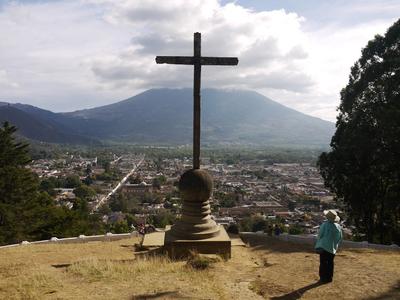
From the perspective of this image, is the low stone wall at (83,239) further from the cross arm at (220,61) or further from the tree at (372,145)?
the tree at (372,145)

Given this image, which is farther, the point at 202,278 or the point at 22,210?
the point at 22,210

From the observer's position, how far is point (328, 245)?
630cm

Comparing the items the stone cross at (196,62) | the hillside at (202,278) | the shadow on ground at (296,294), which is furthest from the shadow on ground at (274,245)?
the shadow on ground at (296,294)

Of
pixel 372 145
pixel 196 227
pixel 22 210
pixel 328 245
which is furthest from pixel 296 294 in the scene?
pixel 22 210

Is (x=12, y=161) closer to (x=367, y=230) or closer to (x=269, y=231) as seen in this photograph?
(x=269, y=231)

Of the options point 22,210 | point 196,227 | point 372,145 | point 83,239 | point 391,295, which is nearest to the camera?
point 391,295

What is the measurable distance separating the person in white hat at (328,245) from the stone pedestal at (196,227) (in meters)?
2.40

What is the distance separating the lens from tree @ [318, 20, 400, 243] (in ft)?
40.1

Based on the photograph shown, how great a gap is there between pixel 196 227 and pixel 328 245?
3.07 meters

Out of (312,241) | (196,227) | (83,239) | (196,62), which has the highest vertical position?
(196,62)

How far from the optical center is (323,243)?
6332 millimetres

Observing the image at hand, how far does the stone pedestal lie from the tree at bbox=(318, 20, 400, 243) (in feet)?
18.1

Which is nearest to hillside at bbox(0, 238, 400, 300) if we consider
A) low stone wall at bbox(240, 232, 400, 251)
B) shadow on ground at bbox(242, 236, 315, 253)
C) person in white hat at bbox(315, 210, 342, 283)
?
person in white hat at bbox(315, 210, 342, 283)

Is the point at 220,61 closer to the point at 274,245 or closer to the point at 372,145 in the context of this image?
the point at 274,245
